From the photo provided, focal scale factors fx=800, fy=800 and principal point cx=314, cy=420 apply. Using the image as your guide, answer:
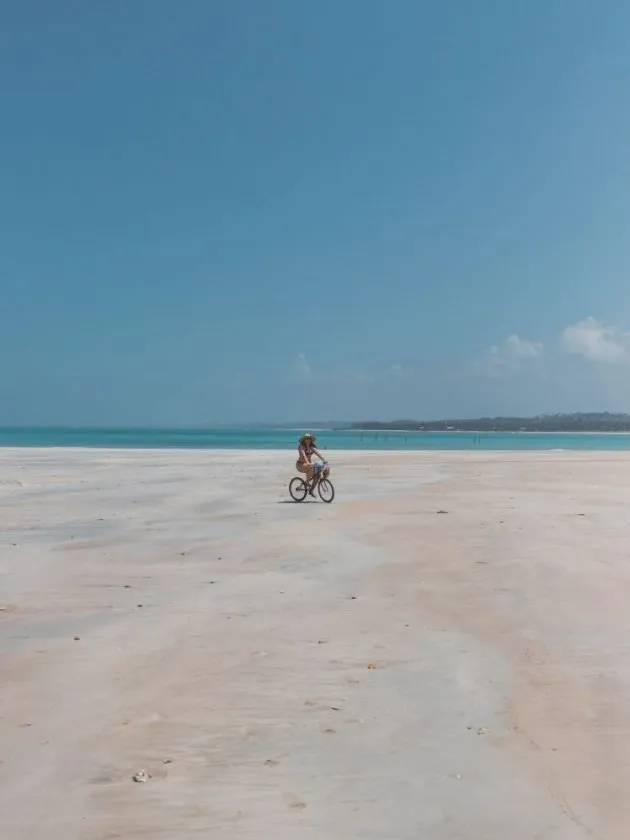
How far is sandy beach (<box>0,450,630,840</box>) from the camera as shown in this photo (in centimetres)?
470

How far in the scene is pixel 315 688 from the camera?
675 centimetres

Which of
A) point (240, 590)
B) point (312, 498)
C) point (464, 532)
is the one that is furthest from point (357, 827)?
point (312, 498)

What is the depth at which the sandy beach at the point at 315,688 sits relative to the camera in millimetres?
4699

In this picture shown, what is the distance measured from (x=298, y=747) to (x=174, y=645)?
282 cm

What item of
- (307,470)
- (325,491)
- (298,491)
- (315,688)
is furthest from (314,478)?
(315,688)

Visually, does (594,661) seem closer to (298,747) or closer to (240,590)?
(298,747)

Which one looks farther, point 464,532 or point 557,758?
point 464,532

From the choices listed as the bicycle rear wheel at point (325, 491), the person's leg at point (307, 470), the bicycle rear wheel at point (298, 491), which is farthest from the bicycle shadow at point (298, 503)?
the person's leg at point (307, 470)

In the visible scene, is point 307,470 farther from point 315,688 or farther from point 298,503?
point 315,688

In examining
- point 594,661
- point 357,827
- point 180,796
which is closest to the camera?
point 357,827

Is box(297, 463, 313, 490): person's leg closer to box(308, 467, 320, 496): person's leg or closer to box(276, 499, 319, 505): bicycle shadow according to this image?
box(308, 467, 320, 496): person's leg

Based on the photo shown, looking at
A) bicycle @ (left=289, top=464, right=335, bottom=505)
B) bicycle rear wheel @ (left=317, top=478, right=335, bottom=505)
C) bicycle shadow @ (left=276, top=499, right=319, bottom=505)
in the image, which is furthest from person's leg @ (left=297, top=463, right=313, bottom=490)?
bicycle shadow @ (left=276, top=499, right=319, bottom=505)

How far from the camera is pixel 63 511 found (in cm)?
2078

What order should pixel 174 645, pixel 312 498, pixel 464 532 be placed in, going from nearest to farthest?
pixel 174 645
pixel 464 532
pixel 312 498
